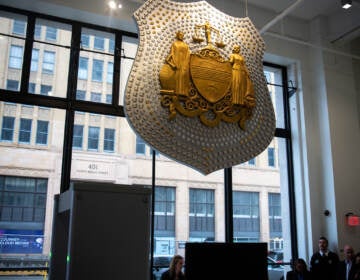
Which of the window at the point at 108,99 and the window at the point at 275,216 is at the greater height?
the window at the point at 108,99

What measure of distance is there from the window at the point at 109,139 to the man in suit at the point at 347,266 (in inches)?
155

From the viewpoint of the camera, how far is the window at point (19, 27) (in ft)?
19.7

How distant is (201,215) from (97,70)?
9.05ft

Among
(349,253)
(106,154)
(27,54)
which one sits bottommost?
(349,253)

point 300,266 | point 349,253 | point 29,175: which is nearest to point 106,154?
point 29,175

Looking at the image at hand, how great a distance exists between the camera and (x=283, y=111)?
779cm

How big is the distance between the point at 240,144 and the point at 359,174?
496cm

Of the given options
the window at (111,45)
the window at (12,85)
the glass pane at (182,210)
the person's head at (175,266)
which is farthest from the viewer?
the window at (111,45)

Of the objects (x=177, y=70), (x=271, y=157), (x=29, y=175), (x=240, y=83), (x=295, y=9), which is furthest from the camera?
(x=295, y=9)

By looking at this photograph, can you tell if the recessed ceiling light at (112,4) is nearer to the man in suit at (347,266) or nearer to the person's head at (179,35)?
the person's head at (179,35)

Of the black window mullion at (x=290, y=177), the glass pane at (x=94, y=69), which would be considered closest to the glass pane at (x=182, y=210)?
the glass pane at (x=94, y=69)

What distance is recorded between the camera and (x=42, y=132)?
5.78 m

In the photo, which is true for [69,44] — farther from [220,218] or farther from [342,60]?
[342,60]

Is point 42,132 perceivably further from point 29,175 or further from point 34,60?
point 34,60
